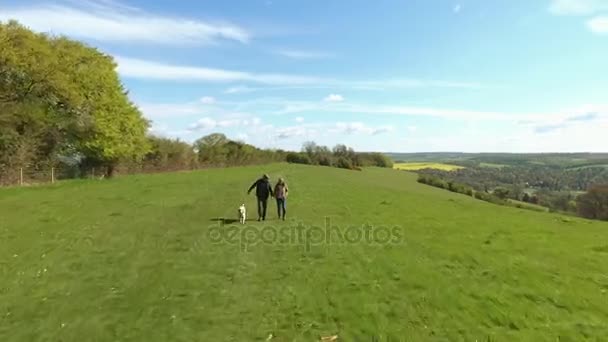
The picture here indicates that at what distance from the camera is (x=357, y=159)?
13312cm

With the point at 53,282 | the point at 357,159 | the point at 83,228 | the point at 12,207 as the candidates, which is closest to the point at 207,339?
the point at 53,282

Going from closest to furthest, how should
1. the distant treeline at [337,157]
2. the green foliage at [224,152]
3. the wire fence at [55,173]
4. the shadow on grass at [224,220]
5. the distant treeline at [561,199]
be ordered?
the shadow on grass at [224,220]
the wire fence at [55,173]
the distant treeline at [561,199]
the green foliage at [224,152]
the distant treeline at [337,157]

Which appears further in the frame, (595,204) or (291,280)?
(595,204)

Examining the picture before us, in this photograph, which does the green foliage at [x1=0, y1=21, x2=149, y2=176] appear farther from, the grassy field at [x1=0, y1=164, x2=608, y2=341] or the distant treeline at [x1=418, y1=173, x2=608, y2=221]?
the distant treeline at [x1=418, y1=173, x2=608, y2=221]

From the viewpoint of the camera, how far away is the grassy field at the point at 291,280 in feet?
35.8

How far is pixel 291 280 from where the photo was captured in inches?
571

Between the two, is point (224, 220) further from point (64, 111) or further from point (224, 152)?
point (224, 152)

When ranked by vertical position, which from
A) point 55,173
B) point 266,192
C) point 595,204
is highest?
point 55,173

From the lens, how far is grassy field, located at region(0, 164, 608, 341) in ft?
35.8

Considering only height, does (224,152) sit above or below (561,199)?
above

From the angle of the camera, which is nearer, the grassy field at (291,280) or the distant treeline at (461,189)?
the grassy field at (291,280)

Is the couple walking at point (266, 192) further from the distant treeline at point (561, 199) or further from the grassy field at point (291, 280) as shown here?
the distant treeline at point (561, 199)

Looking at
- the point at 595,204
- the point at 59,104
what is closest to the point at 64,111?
the point at 59,104

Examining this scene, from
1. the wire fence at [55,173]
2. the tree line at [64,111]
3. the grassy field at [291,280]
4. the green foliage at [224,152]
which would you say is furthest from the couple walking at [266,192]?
the green foliage at [224,152]
